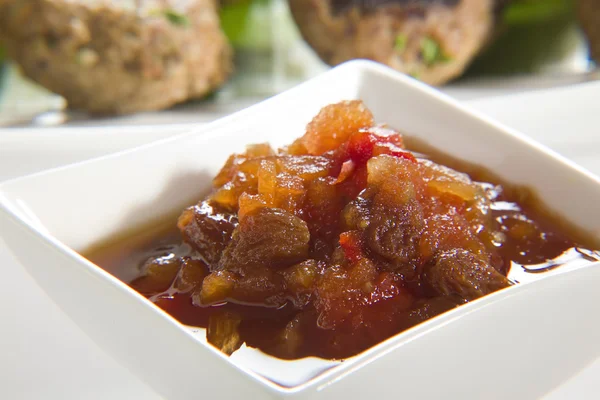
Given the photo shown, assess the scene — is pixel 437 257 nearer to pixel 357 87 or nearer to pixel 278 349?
pixel 278 349

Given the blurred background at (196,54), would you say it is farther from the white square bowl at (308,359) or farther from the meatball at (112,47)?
the white square bowl at (308,359)

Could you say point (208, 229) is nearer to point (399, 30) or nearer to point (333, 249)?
point (333, 249)

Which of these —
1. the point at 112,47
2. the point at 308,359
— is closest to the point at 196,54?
the point at 112,47

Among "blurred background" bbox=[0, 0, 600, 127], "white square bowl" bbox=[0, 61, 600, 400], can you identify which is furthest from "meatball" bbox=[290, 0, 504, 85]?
"white square bowl" bbox=[0, 61, 600, 400]

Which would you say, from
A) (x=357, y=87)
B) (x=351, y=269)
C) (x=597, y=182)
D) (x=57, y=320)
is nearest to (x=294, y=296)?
(x=351, y=269)

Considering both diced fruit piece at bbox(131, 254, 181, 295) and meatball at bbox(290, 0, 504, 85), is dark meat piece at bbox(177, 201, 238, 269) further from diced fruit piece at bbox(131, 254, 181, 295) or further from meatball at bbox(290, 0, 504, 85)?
meatball at bbox(290, 0, 504, 85)

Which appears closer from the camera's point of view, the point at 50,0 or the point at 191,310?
the point at 191,310
